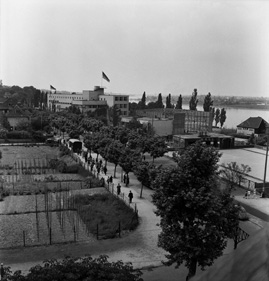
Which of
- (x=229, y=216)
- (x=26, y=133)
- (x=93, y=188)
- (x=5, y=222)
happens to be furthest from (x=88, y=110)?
(x=229, y=216)

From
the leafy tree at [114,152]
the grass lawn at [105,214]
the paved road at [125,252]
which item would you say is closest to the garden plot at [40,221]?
the grass lawn at [105,214]

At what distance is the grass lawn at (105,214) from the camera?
629cm

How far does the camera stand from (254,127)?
69.4ft

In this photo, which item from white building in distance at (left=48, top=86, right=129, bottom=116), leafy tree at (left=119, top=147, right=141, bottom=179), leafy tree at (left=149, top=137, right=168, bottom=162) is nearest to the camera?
leafy tree at (left=119, top=147, right=141, bottom=179)

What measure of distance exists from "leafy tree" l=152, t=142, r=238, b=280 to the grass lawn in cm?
218

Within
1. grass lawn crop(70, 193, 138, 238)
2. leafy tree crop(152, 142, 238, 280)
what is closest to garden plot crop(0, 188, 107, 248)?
grass lawn crop(70, 193, 138, 238)

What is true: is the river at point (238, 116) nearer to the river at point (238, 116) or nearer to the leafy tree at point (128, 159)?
the river at point (238, 116)

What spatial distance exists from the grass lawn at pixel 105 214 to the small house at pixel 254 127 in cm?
1463

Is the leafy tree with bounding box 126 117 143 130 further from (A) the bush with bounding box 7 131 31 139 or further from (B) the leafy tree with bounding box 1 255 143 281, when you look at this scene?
(B) the leafy tree with bounding box 1 255 143 281

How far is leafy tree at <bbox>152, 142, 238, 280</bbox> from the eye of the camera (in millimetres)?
3975

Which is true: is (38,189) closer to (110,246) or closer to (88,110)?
(110,246)

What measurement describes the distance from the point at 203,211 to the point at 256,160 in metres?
10.8

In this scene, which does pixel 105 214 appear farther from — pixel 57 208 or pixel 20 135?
pixel 20 135

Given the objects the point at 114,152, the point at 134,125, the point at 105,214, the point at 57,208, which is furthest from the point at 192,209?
the point at 134,125
